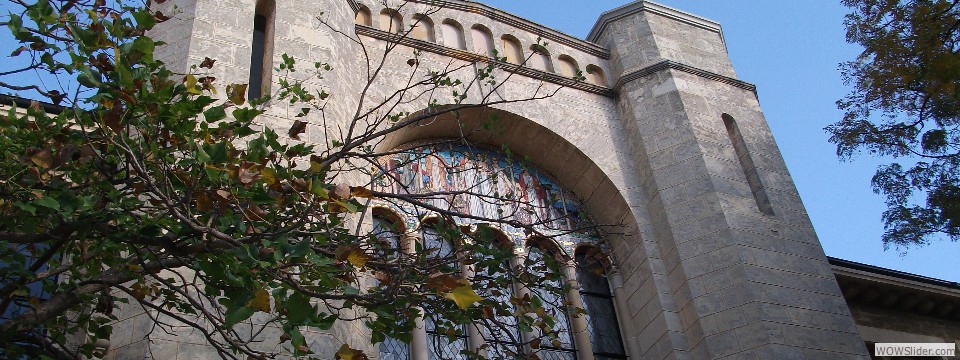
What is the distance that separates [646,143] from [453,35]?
10.8ft

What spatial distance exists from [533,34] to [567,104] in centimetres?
189

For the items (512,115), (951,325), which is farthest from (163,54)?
(951,325)

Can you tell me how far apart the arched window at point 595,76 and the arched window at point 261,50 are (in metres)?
5.19

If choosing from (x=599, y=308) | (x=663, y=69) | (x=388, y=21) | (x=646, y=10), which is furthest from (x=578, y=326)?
(x=646, y=10)

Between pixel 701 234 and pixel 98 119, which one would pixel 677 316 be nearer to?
pixel 701 234

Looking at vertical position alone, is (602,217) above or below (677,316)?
above

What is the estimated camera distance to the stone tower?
412 inches

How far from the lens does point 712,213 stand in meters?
11.7

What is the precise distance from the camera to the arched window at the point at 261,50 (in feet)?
34.6

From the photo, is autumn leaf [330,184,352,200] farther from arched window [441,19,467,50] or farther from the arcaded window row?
arched window [441,19,467,50]

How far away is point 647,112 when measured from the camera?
13.5 meters

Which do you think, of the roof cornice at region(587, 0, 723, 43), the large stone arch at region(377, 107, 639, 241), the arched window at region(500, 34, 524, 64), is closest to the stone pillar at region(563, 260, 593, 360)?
the large stone arch at region(377, 107, 639, 241)

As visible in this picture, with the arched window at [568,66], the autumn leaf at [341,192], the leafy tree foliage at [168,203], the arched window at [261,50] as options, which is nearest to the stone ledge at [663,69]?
the arched window at [568,66]

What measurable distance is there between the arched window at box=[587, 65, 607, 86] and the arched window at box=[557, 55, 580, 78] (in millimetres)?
207
